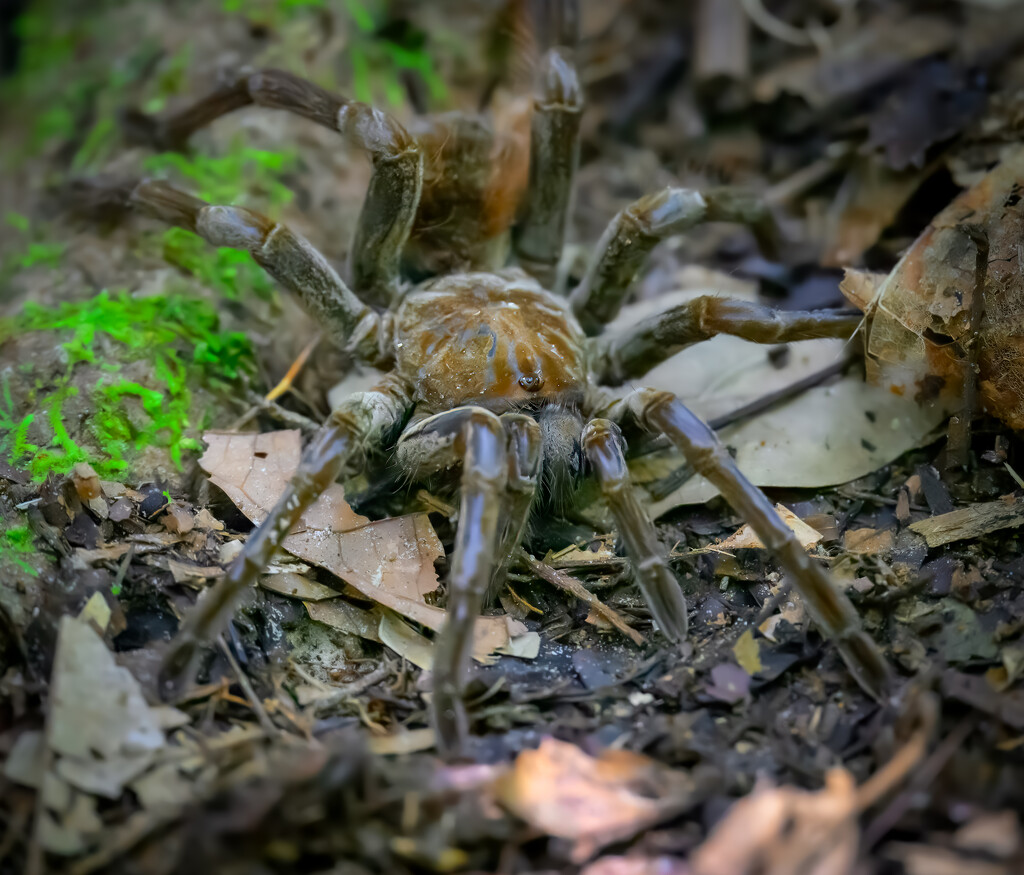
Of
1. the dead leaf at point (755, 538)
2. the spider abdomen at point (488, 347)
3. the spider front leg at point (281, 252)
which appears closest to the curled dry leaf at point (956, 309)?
the dead leaf at point (755, 538)

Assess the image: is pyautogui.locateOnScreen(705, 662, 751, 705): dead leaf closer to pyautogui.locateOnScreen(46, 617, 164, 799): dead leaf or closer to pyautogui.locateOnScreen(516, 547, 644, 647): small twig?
pyautogui.locateOnScreen(516, 547, 644, 647): small twig

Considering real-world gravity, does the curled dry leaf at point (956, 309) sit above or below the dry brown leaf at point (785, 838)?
above

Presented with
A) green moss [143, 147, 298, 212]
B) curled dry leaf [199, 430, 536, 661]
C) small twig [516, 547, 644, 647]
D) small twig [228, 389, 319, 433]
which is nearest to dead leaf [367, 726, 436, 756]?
curled dry leaf [199, 430, 536, 661]

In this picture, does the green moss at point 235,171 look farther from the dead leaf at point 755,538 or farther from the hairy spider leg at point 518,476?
the dead leaf at point 755,538

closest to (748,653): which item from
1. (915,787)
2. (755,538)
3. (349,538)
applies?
(755,538)

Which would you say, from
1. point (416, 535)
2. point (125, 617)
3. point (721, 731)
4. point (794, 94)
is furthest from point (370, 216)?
point (794, 94)
